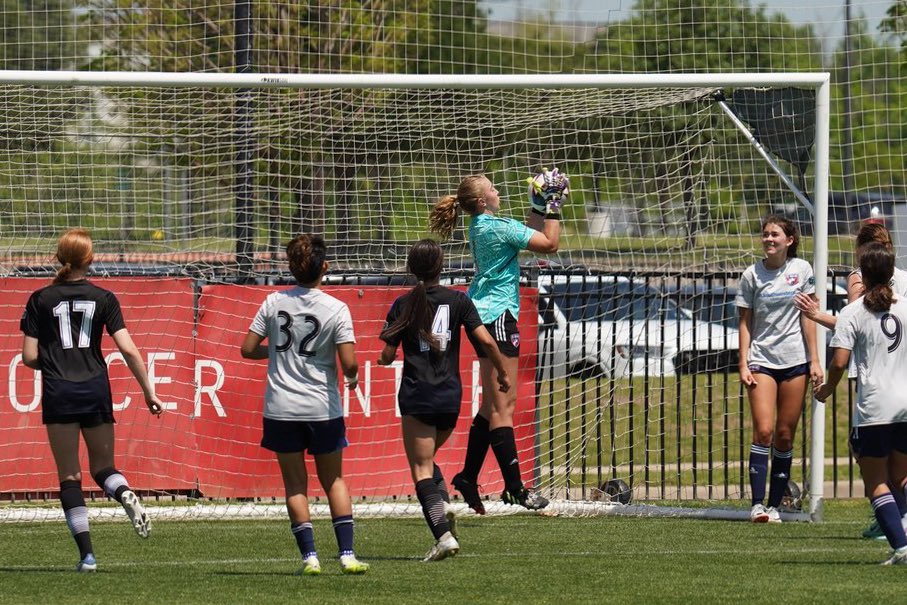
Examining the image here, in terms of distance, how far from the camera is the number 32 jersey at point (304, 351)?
6.67 m

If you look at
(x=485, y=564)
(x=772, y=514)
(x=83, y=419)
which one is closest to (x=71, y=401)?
(x=83, y=419)

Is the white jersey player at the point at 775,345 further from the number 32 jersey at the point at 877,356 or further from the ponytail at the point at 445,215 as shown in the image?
the ponytail at the point at 445,215

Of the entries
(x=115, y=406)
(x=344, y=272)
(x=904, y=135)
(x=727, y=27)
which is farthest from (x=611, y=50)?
(x=115, y=406)

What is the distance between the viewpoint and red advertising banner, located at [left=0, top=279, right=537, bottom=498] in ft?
33.4

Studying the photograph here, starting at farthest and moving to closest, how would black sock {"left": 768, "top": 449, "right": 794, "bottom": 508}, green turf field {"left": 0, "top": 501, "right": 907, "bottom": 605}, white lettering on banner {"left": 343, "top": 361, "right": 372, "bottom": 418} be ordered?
white lettering on banner {"left": 343, "top": 361, "right": 372, "bottom": 418}
black sock {"left": 768, "top": 449, "right": 794, "bottom": 508}
green turf field {"left": 0, "top": 501, "right": 907, "bottom": 605}

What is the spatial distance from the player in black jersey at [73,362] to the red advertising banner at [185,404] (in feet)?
10.6

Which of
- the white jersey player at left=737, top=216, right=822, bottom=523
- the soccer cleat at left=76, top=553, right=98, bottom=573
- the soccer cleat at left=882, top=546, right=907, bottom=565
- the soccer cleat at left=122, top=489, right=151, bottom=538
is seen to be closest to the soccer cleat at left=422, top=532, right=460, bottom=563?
the soccer cleat at left=122, top=489, right=151, bottom=538

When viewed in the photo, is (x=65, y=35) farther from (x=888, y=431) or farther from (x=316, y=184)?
(x=888, y=431)

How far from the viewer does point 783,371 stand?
8.94 metres

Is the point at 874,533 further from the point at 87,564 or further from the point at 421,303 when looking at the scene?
the point at 87,564

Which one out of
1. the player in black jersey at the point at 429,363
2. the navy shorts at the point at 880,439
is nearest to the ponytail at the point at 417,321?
the player in black jersey at the point at 429,363

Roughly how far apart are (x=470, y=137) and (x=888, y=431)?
17.2 ft

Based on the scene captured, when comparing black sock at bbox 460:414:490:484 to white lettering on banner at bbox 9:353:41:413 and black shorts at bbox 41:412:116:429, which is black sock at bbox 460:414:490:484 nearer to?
black shorts at bbox 41:412:116:429

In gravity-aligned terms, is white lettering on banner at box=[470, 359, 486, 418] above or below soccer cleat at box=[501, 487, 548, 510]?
above
